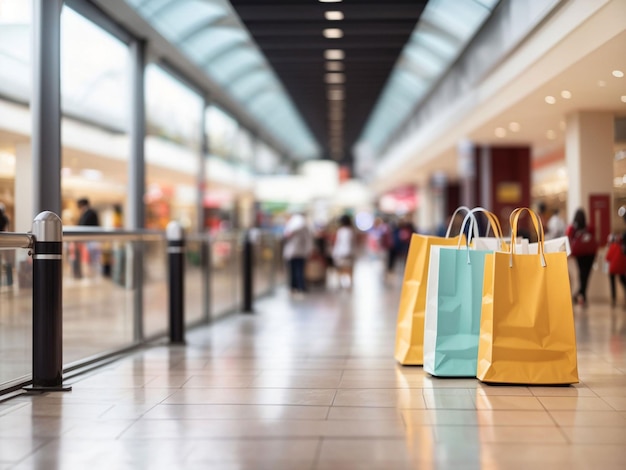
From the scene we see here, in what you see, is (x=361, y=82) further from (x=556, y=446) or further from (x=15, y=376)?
(x=556, y=446)

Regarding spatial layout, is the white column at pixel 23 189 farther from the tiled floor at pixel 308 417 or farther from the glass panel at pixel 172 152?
the glass panel at pixel 172 152

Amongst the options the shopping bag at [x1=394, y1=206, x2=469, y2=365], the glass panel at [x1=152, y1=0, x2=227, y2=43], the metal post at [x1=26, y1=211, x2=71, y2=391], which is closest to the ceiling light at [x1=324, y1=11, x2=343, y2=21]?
the glass panel at [x1=152, y1=0, x2=227, y2=43]

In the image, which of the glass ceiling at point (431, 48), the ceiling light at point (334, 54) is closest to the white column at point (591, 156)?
the glass ceiling at point (431, 48)

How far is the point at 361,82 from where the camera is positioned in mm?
18266

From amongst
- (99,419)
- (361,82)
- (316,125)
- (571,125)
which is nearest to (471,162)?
(361,82)

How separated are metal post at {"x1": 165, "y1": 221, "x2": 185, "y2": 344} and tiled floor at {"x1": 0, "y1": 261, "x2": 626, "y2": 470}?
634mm

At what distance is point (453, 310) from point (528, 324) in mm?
659

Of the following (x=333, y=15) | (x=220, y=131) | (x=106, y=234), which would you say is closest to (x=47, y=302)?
(x=106, y=234)

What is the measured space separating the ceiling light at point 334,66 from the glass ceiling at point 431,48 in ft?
4.51

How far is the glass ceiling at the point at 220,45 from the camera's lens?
12359 millimetres

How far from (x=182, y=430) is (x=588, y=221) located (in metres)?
10.8

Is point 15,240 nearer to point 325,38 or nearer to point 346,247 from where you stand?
point 325,38

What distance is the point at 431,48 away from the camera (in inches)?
663

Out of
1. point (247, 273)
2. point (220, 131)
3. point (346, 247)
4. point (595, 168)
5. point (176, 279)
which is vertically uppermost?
point (220, 131)
